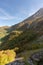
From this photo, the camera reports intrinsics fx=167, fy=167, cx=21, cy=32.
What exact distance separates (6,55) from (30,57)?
420 centimetres

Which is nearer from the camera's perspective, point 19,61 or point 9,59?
point 19,61

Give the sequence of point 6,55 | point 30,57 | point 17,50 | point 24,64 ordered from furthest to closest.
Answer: point 17,50, point 6,55, point 30,57, point 24,64

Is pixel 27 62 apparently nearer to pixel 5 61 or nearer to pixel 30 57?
pixel 30 57

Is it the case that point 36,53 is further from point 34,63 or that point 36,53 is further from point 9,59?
point 9,59

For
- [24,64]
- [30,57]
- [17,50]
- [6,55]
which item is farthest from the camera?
[17,50]

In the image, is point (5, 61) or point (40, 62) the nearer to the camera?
point (40, 62)

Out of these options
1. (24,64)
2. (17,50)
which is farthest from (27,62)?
(17,50)

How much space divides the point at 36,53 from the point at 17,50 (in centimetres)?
885

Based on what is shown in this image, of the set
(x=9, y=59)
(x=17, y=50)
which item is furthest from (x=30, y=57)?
(x=17, y=50)

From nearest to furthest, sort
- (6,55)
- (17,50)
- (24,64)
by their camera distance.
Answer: (24,64) < (6,55) < (17,50)

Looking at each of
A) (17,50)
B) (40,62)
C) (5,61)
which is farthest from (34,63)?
(17,50)

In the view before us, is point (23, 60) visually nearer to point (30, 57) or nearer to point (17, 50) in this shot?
point (30, 57)

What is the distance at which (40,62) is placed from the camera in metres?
24.2

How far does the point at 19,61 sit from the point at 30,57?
6.54 feet
